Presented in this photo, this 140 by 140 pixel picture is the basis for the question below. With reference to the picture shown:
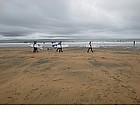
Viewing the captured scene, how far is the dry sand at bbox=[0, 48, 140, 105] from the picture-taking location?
178 centimetres

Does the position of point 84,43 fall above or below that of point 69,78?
above

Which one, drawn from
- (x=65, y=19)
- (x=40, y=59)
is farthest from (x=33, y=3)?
(x=40, y=59)

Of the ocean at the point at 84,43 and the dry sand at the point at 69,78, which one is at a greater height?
the ocean at the point at 84,43

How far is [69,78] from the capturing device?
184 centimetres

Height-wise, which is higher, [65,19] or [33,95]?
[65,19]

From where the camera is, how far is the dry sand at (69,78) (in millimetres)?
1776

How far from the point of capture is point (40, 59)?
75.8 inches

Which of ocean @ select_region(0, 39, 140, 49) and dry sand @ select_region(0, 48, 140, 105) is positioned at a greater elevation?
ocean @ select_region(0, 39, 140, 49)

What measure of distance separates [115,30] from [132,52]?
266 millimetres

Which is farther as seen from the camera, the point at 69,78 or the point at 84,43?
the point at 84,43
